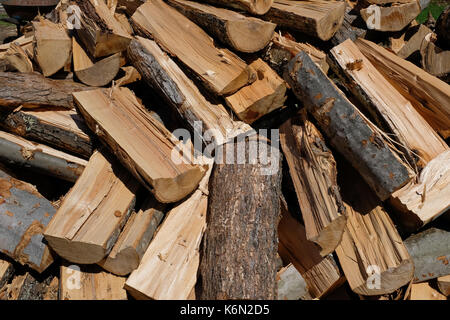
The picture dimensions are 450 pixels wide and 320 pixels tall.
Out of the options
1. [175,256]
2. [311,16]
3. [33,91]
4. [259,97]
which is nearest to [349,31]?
[311,16]

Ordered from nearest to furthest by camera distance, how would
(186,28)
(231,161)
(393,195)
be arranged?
1. (393,195)
2. (231,161)
3. (186,28)

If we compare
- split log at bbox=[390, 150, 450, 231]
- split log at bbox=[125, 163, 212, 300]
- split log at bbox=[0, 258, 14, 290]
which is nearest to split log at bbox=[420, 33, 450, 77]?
split log at bbox=[390, 150, 450, 231]

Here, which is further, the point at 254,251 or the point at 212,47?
the point at 212,47

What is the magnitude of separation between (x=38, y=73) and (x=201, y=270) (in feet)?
7.40

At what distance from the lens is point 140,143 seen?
2.76 metres

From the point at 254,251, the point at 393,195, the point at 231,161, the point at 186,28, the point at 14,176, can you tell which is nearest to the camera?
the point at 254,251

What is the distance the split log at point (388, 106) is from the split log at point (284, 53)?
16 centimetres

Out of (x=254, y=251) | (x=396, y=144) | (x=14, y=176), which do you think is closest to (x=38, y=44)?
(x=14, y=176)

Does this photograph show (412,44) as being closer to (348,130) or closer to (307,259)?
(348,130)

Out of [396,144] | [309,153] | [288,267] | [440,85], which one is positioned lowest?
[288,267]

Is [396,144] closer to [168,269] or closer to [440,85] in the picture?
[440,85]

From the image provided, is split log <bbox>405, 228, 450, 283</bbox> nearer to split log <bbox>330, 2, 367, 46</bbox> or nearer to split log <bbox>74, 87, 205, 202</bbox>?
split log <bbox>74, 87, 205, 202</bbox>

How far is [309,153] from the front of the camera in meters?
2.74

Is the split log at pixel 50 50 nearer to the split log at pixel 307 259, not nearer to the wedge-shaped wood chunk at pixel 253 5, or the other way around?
the wedge-shaped wood chunk at pixel 253 5
